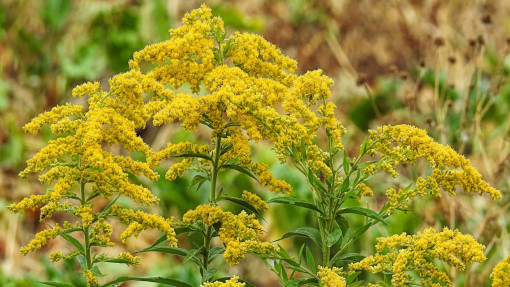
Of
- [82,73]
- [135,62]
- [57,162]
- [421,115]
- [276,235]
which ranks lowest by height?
[57,162]

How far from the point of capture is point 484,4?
895 cm

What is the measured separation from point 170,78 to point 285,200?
660 millimetres

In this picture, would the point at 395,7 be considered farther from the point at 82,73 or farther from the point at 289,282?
the point at 289,282

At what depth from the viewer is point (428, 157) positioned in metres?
2.45

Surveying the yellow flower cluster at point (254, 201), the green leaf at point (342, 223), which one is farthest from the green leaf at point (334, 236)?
the yellow flower cluster at point (254, 201)

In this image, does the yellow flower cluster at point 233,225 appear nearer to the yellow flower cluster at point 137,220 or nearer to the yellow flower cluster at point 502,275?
the yellow flower cluster at point 137,220

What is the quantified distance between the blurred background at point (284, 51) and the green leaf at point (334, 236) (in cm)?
322

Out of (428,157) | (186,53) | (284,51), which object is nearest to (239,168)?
(186,53)

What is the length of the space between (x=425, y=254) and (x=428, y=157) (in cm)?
31

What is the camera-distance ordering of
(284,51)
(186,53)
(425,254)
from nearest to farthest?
(425,254)
(186,53)
(284,51)

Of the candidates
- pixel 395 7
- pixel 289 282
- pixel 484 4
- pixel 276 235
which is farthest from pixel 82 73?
pixel 289 282

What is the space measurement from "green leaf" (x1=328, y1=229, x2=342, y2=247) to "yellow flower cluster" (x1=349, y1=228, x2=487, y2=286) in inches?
3.8

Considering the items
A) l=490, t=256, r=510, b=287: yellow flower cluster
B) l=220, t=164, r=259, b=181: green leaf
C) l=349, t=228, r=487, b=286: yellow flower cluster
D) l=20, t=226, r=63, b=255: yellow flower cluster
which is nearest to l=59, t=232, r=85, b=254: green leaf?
l=20, t=226, r=63, b=255: yellow flower cluster

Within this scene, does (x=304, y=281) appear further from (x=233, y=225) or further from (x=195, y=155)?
(x=195, y=155)
